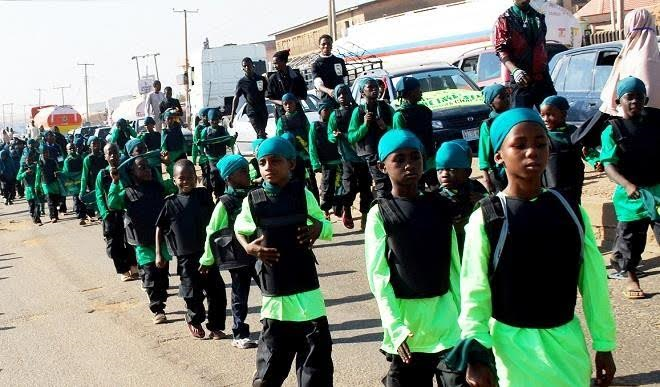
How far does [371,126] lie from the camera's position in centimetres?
1147

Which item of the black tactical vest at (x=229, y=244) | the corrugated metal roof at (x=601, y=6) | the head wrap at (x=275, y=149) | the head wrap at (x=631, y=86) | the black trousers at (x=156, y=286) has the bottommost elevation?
the black trousers at (x=156, y=286)

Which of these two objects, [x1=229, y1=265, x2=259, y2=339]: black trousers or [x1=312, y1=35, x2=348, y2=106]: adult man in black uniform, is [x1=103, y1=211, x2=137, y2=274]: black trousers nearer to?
[x1=312, y1=35, x2=348, y2=106]: adult man in black uniform

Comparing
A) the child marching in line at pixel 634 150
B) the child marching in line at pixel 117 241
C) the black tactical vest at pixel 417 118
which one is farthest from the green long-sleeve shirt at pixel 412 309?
the child marching in line at pixel 117 241

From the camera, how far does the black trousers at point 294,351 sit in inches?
234

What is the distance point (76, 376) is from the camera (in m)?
8.09

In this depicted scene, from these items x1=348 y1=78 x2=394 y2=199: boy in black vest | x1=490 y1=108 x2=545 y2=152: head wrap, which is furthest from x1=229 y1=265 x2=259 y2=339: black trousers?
x1=490 y1=108 x2=545 y2=152: head wrap

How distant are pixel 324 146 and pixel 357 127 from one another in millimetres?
2105

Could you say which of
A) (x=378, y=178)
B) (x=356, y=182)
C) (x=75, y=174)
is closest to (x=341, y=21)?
(x=75, y=174)

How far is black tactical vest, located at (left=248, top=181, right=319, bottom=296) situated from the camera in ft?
20.0

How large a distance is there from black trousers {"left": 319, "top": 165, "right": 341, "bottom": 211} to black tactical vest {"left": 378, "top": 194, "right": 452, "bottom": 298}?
28.9ft

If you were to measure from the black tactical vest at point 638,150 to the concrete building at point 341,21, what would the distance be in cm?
5354

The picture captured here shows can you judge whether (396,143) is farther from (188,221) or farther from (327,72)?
(327,72)

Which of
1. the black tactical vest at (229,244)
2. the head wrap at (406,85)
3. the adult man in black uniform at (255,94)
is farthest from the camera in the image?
the adult man in black uniform at (255,94)

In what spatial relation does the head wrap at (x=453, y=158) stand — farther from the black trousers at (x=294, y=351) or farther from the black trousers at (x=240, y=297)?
the black trousers at (x=240, y=297)
